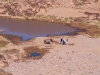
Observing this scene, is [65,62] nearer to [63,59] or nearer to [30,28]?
[63,59]

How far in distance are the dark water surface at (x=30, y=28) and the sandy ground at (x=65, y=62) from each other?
1042 centimetres

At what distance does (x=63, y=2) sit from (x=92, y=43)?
3492cm

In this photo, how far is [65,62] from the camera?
34.9 metres

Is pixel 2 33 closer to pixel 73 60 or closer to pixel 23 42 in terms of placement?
pixel 23 42

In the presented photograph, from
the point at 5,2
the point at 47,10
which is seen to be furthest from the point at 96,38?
the point at 5,2

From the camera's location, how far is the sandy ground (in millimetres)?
31766

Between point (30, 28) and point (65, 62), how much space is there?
26.3m

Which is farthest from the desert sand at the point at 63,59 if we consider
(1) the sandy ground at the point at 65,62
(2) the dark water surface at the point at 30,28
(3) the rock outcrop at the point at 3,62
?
(2) the dark water surface at the point at 30,28

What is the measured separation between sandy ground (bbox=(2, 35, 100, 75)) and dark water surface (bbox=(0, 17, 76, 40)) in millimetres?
10416

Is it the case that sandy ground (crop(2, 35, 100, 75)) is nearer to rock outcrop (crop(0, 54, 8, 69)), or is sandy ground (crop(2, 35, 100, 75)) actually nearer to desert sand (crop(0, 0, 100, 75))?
desert sand (crop(0, 0, 100, 75))

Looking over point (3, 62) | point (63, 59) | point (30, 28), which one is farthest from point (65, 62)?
point (30, 28)

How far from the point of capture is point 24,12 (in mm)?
72188

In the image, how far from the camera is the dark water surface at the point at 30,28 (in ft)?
179

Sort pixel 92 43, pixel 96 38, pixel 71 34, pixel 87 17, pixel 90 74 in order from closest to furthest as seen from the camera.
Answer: pixel 90 74 < pixel 92 43 < pixel 96 38 < pixel 71 34 < pixel 87 17
